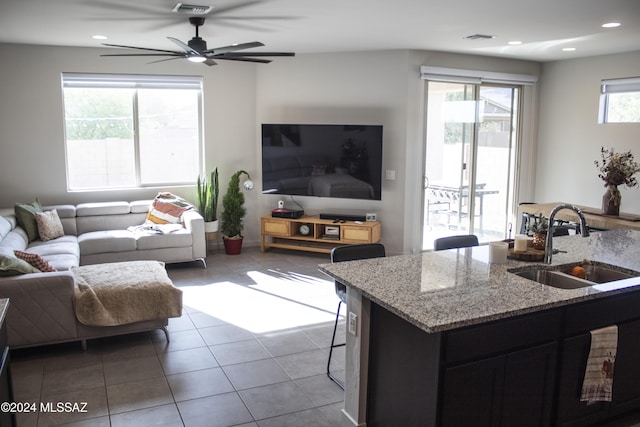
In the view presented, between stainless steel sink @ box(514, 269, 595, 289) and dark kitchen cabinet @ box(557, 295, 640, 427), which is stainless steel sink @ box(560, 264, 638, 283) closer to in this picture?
→ stainless steel sink @ box(514, 269, 595, 289)

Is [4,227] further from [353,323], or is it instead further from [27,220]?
[353,323]

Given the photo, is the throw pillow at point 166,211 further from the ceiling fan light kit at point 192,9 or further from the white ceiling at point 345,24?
the ceiling fan light kit at point 192,9

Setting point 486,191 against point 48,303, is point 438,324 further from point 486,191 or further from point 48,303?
point 486,191

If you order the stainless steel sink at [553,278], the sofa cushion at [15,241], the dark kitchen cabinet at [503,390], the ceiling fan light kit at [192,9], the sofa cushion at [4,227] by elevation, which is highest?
the ceiling fan light kit at [192,9]

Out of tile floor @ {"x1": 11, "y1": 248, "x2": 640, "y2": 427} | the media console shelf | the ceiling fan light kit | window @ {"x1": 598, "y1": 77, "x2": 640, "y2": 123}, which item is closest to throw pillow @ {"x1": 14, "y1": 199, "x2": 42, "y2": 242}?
tile floor @ {"x1": 11, "y1": 248, "x2": 640, "y2": 427}

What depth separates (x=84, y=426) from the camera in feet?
10.1

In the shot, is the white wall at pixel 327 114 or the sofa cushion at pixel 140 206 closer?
the white wall at pixel 327 114

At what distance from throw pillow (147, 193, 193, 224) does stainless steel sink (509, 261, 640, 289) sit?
15.0ft

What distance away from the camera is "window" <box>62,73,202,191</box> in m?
6.82

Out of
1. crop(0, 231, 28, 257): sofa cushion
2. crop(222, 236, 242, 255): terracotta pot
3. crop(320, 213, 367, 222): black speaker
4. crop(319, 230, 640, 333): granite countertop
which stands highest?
crop(319, 230, 640, 333): granite countertop

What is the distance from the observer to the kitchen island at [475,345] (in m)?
2.40

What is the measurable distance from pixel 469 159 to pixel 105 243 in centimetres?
475

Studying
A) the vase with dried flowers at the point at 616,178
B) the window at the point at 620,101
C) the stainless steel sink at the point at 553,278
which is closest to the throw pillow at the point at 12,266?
the stainless steel sink at the point at 553,278

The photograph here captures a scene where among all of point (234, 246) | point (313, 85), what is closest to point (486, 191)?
point (313, 85)
